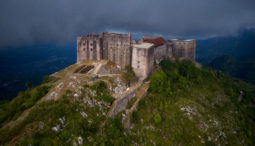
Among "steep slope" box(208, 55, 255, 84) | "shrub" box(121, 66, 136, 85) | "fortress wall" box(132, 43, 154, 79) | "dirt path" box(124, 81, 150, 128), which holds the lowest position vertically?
"steep slope" box(208, 55, 255, 84)

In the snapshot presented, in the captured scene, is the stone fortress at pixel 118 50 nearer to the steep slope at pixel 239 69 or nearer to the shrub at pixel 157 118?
the shrub at pixel 157 118

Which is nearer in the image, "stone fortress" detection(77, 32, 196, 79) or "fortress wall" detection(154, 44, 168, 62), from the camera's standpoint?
"stone fortress" detection(77, 32, 196, 79)

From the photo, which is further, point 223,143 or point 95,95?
point 223,143

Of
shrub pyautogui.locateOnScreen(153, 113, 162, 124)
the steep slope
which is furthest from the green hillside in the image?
the steep slope

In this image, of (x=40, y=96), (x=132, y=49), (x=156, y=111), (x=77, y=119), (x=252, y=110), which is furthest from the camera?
(x=252, y=110)

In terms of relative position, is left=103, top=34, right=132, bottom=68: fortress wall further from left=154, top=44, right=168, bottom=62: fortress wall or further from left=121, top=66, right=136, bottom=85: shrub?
Result: left=154, top=44, right=168, bottom=62: fortress wall

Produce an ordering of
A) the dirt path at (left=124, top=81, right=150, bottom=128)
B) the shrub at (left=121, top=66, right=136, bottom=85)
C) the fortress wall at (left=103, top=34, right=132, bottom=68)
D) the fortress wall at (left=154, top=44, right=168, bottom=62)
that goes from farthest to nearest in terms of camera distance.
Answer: the fortress wall at (left=154, top=44, right=168, bottom=62) → the fortress wall at (left=103, top=34, right=132, bottom=68) → the shrub at (left=121, top=66, right=136, bottom=85) → the dirt path at (left=124, top=81, right=150, bottom=128)

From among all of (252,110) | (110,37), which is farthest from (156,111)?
(252,110)

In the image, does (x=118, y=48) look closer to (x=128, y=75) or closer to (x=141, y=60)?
(x=141, y=60)

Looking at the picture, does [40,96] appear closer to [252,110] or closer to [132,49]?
[132,49]
